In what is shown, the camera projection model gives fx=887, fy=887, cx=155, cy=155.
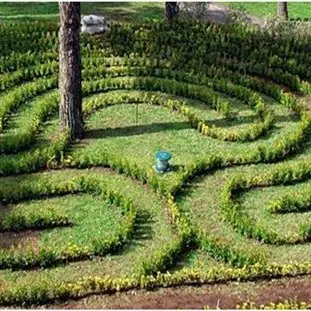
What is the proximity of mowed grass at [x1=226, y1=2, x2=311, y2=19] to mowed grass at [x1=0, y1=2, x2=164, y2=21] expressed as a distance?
167 inches

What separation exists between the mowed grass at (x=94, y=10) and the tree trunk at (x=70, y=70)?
1556 centimetres

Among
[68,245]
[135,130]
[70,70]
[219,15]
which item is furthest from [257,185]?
[219,15]

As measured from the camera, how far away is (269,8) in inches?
1750

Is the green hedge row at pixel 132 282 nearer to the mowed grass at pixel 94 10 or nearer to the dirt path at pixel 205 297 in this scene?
the dirt path at pixel 205 297

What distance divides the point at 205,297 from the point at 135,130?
711 centimetres

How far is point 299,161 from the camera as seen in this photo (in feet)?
67.5

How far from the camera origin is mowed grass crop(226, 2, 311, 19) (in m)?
42.5

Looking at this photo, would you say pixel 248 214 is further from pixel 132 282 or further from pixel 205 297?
pixel 132 282

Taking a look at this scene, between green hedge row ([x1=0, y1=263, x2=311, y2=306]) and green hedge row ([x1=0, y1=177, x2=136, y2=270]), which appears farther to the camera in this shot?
green hedge row ([x1=0, y1=177, x2=136, y2=270])

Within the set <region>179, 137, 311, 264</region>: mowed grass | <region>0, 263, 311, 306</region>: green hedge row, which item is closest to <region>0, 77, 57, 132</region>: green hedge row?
<region>179, 137, 311, 264</region>: mowed grass

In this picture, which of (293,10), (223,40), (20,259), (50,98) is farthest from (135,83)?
(293,10)

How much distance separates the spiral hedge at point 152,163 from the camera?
1675cm

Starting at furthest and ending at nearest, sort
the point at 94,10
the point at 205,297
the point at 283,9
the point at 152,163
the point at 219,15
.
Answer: the point at 219,15 → the point at 94,10 → the point at 283,9 → the point at 152,163 → the point at 205,297

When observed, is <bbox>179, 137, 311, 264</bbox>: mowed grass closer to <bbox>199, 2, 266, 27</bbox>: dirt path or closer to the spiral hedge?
the spiral hedge
